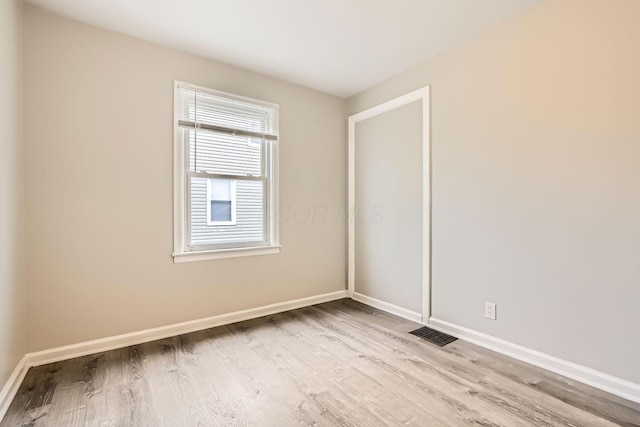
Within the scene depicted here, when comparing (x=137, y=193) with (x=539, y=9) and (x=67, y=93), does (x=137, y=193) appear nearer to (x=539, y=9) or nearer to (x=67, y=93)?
(x=67, y=93)

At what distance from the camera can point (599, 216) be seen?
6.03 ft

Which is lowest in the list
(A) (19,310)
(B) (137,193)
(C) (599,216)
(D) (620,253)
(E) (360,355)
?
(E) (360,355)

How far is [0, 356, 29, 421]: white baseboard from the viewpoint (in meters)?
1.60

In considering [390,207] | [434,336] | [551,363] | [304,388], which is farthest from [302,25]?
[551,363]

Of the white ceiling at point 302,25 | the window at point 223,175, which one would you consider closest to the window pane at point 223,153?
the window at point 223,175

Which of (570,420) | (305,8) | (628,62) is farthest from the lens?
(305,8)

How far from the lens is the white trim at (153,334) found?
2131mm

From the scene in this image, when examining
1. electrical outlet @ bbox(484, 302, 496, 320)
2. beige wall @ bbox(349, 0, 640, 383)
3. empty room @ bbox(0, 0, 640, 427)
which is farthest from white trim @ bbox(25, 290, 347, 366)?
electrical outlet @ bbox(484, 302, 496, 320)

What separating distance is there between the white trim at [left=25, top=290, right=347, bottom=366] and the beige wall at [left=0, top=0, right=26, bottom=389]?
17cm

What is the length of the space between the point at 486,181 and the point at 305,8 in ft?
6.07

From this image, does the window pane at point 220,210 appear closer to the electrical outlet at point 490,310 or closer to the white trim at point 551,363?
the white trim at point 551,363

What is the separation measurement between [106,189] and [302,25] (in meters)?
1.95

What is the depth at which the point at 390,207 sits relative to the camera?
3178 millimetres

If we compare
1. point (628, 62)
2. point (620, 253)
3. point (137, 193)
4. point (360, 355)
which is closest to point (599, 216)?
point (620, 253)
